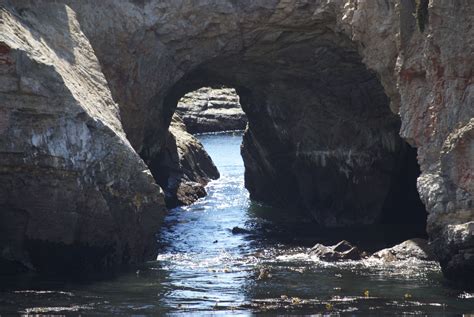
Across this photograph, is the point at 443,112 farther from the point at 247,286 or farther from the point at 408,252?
the point at 247,286

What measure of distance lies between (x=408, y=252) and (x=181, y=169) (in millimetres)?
24753

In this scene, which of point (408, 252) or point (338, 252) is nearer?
point (408, 252)

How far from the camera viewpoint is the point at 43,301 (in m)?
31.3

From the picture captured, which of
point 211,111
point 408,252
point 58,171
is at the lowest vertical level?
point 408,252

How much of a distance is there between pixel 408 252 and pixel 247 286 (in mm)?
7262

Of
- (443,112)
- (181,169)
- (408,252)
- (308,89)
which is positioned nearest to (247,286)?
(408,252)

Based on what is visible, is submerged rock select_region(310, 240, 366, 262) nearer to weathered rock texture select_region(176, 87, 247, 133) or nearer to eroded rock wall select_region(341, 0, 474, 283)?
eroded rock wall select_region(341, 0, 474, 283)

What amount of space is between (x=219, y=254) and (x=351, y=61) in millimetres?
9998

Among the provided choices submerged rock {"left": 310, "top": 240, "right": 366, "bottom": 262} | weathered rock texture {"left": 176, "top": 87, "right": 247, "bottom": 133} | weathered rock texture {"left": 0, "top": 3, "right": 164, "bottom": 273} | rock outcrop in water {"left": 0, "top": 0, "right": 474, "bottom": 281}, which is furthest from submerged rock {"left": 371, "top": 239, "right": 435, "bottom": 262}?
weathered rock texture {"left": 176, "top": 87, "right": 247, "bottom": 133}

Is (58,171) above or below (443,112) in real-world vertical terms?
below

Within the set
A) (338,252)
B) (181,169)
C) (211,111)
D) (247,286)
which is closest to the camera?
(247,286)

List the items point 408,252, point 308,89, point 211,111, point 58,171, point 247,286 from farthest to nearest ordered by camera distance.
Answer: point 211,111 < point 308,89 < point 408,252 < point 58,171 < point 247,286

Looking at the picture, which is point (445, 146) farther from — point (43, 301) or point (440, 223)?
point (43, 301)

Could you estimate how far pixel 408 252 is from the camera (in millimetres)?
39094
